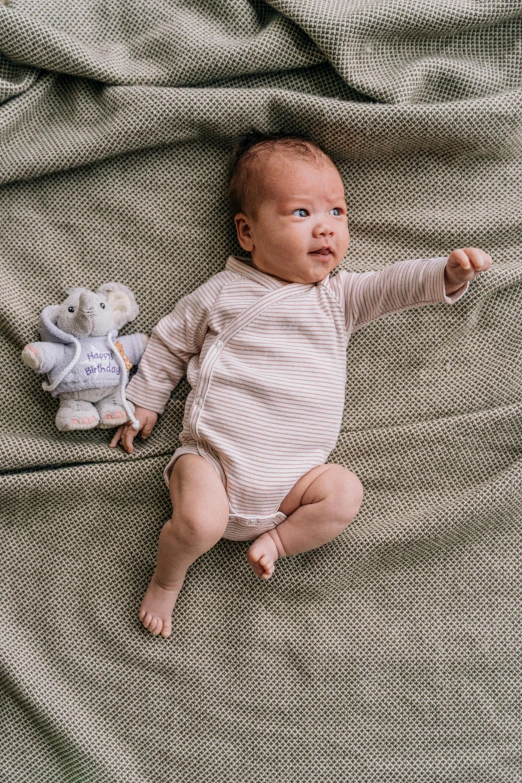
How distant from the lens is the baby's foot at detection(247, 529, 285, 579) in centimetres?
137

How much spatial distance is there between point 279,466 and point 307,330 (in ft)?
0.91

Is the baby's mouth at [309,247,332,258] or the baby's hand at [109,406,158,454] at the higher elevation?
the baby's mouth at [309,247,332,258]

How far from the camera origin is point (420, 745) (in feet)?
4.83

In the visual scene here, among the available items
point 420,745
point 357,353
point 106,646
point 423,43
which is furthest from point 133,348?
point 420,745

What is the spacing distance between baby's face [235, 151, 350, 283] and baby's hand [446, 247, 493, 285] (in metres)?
0.24

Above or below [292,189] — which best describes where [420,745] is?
below

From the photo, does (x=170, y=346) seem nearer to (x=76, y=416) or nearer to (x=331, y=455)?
(x=76, y=416)

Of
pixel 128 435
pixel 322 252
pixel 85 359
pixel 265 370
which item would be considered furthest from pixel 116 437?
pixel 322 252

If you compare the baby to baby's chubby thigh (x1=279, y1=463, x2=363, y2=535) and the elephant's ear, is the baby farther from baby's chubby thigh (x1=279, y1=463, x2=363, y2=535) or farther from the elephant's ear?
the elephant's ear

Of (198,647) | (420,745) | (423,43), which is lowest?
(420,745)

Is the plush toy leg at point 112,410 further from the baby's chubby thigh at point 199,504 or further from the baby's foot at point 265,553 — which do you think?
the baby's foot at point 265,553

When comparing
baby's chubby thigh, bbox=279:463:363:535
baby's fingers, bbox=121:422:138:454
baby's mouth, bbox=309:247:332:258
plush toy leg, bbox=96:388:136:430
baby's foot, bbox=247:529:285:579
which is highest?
baby's mouth, bbox=309:247:332:258

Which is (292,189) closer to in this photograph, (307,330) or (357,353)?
(307,330)

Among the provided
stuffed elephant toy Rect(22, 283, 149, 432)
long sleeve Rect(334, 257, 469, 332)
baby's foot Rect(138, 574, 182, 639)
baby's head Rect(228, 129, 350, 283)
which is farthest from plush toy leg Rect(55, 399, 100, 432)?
long sleeve Rect(334, 257, 469, 332)
